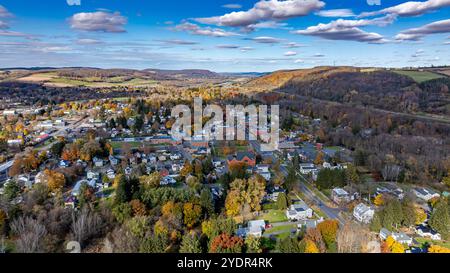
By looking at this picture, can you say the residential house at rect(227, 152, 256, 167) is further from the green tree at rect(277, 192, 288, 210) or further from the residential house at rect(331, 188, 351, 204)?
the green tree at rect(277, 192, 288, 210)

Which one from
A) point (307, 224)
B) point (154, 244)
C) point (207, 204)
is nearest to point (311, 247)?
point (307, 224)

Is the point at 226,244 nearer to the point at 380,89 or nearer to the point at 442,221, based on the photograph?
the point at 442,221

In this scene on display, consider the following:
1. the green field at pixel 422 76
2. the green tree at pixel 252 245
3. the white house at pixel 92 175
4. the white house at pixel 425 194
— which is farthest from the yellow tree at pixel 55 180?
the green field at pixel 422 76

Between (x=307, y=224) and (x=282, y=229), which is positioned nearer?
(x=307, y=224)

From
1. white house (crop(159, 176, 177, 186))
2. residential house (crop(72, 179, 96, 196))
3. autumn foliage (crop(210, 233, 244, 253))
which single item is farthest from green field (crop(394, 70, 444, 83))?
residential house (crop(72, 179, 96, 196))

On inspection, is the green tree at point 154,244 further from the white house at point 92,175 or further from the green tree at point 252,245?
the white house at point 92,175

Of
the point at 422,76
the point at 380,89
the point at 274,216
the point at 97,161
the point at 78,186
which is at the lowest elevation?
the point at 274,216
